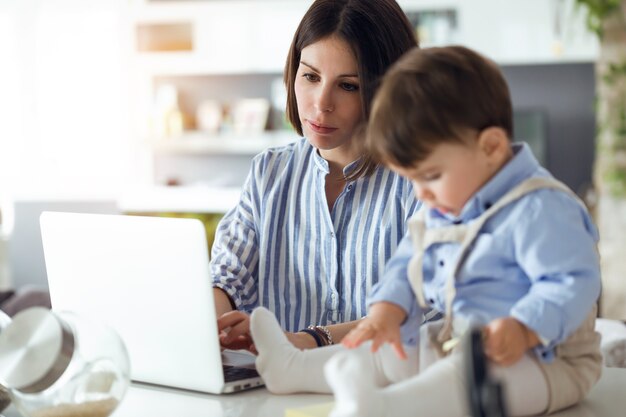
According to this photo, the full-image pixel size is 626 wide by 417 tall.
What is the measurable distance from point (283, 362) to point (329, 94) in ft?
1.69

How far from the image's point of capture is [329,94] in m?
1.51

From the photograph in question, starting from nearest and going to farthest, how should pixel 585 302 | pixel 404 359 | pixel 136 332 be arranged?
pixel 585 302 → pixel 404 359 → pixel 136 332

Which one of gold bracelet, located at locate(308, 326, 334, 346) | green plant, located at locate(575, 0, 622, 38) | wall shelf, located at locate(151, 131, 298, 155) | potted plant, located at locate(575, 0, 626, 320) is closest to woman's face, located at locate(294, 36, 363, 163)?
gold bracelet, located at locate(308, 326, 334, 346)

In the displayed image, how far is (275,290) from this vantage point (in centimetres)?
173

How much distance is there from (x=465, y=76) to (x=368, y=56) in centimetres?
55

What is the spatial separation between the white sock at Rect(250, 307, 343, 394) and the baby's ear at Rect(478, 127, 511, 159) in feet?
1.05

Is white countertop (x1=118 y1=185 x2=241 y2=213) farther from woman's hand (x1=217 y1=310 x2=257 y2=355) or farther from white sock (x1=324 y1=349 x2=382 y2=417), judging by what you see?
white sock (x1=324 y1=349 x2=382 y2=417)

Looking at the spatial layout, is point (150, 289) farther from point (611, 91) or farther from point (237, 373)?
point (611, 91)

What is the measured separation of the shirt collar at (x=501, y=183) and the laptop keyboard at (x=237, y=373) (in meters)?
0.36

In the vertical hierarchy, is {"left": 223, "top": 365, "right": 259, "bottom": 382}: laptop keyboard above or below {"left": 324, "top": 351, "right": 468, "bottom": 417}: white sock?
below

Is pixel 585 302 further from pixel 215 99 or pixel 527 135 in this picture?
pixel 215 99

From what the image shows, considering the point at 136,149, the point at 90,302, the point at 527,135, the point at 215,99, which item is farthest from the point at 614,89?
the point at 90,302

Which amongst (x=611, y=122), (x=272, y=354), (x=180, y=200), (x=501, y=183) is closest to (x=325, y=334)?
(x=272, y=354)

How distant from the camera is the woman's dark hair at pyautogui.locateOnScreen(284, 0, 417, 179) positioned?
1.52 m
